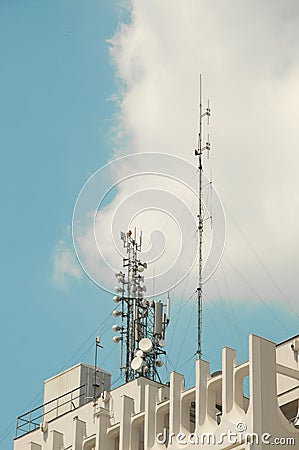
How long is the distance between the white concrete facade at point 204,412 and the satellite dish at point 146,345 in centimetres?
163

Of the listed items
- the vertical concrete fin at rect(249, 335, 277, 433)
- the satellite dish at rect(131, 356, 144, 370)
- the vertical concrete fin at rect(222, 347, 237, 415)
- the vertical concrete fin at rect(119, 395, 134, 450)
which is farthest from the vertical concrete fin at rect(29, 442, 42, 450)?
the vertical concrete fin at rect(249, 335, 277, 433)

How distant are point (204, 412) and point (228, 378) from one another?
2.18 metres

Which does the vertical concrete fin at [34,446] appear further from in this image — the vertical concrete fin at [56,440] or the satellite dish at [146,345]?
the satellite dish at [146,345]

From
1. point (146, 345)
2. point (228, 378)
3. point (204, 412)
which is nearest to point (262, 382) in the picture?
point (228, 378)

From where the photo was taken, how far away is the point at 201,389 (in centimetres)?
5578

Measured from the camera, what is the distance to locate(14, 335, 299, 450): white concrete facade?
52531 mm

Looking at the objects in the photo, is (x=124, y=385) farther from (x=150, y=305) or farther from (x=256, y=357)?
(x=256, y=357)

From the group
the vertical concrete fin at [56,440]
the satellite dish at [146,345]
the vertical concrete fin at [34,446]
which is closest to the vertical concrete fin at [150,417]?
the satellite dish at [146,345]

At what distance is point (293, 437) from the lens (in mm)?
52750

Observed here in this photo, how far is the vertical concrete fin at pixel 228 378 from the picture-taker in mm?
53812

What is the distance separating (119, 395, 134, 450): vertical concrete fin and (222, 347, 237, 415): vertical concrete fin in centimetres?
719

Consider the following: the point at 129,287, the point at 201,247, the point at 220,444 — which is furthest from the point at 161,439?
the point at 129,287

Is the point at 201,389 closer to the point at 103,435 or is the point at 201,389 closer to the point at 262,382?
the point at 262,382

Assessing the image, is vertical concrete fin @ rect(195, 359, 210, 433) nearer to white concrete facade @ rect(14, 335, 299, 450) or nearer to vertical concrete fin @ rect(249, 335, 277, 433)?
white concrete facade @ rect(14, 335, 299, 450)
